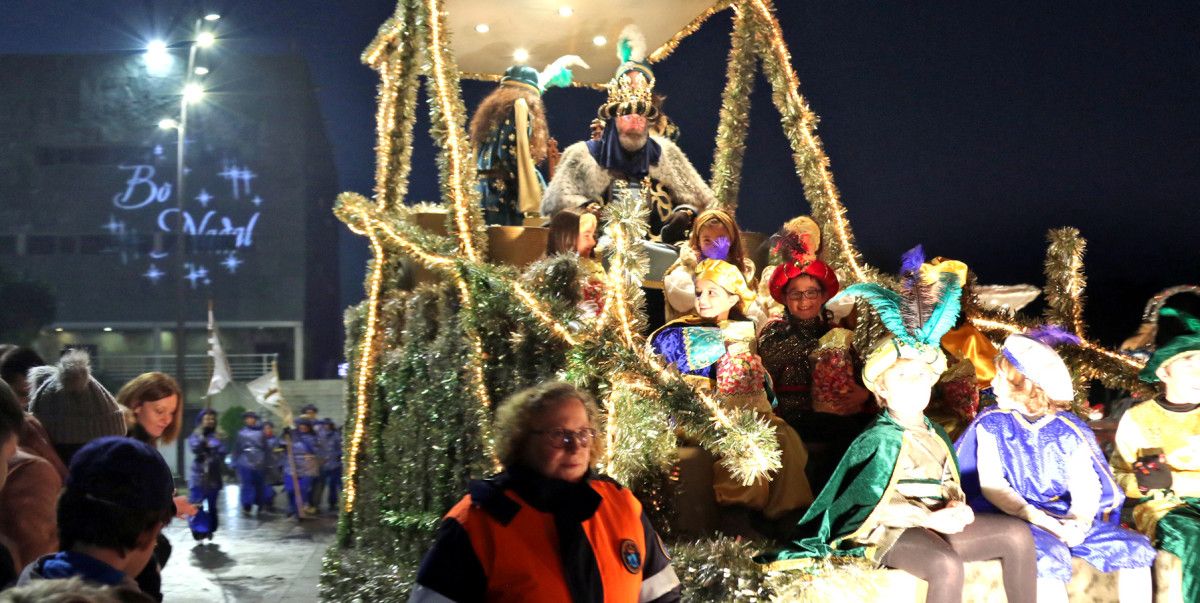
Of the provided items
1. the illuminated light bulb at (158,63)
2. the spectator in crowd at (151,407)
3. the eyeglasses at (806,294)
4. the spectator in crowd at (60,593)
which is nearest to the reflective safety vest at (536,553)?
the spectator in crowd at (60,593)

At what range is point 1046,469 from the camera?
453 cm

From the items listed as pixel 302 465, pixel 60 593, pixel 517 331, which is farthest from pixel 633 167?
pixel 302 465

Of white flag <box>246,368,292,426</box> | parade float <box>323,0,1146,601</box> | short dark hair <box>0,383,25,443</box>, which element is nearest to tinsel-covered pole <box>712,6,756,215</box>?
parade float <box>323,0,1146,601</box>

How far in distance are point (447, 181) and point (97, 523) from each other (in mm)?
3850

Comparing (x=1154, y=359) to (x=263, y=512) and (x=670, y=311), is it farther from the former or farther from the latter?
(x=263, y=512)

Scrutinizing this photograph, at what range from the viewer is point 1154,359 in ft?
16.7

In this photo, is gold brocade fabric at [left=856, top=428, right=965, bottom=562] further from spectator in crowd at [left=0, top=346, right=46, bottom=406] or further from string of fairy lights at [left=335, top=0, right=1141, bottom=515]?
spectator in crowd at [left=0, top=346, right=46, bottom=406]

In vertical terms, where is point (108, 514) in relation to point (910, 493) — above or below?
above

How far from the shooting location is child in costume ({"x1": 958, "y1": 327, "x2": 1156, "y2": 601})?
4496mm

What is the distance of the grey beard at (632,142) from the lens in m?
7.25

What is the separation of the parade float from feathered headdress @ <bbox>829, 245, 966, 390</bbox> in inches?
26.1

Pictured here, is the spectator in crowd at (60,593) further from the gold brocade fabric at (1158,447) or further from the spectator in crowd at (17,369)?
the gold brocade fabric at (1158,447)

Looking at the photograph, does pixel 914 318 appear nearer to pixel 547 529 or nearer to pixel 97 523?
pixel 547 529

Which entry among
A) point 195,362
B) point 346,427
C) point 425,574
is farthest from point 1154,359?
point 195,362
